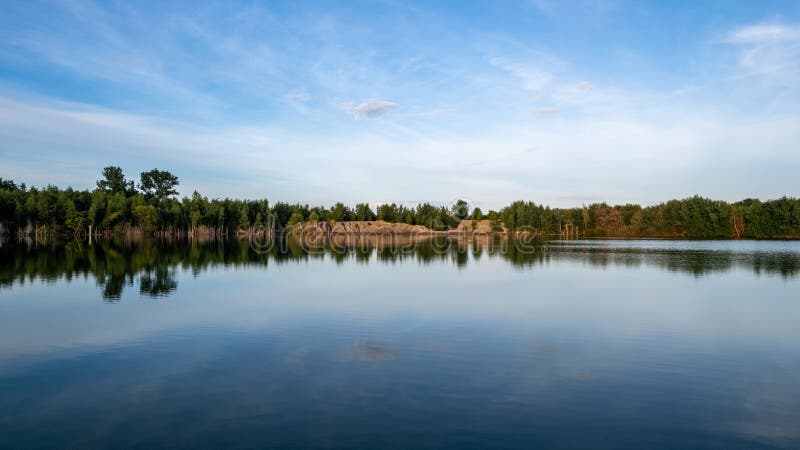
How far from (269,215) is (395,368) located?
157 meters

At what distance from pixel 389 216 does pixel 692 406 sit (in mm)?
180288

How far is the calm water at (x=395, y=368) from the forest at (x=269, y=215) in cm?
9374

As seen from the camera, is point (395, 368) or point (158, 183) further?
point (158, 183)

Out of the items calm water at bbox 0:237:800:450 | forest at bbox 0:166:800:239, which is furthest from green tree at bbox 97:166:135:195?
calm water at bbox 0:237:800:450

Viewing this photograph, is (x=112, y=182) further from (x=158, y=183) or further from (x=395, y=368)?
(x=395, y=368)

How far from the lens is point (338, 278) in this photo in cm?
3734

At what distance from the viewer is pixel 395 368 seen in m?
14.0

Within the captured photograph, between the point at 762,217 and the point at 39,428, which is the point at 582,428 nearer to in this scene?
the point at 39,428

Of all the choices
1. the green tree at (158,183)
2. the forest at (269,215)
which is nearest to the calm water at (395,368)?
the forest at (269,215)

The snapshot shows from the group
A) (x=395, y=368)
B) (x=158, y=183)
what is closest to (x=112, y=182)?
(x=158, y=183)

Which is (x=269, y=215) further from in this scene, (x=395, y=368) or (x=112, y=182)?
(x=395, y=368)

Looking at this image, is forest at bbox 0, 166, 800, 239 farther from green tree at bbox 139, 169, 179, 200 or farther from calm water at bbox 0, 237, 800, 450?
calm water at bbox 0, 237, 800, 450

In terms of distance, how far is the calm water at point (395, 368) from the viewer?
9789 mm

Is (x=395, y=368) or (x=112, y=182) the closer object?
(x=395, y=368)
